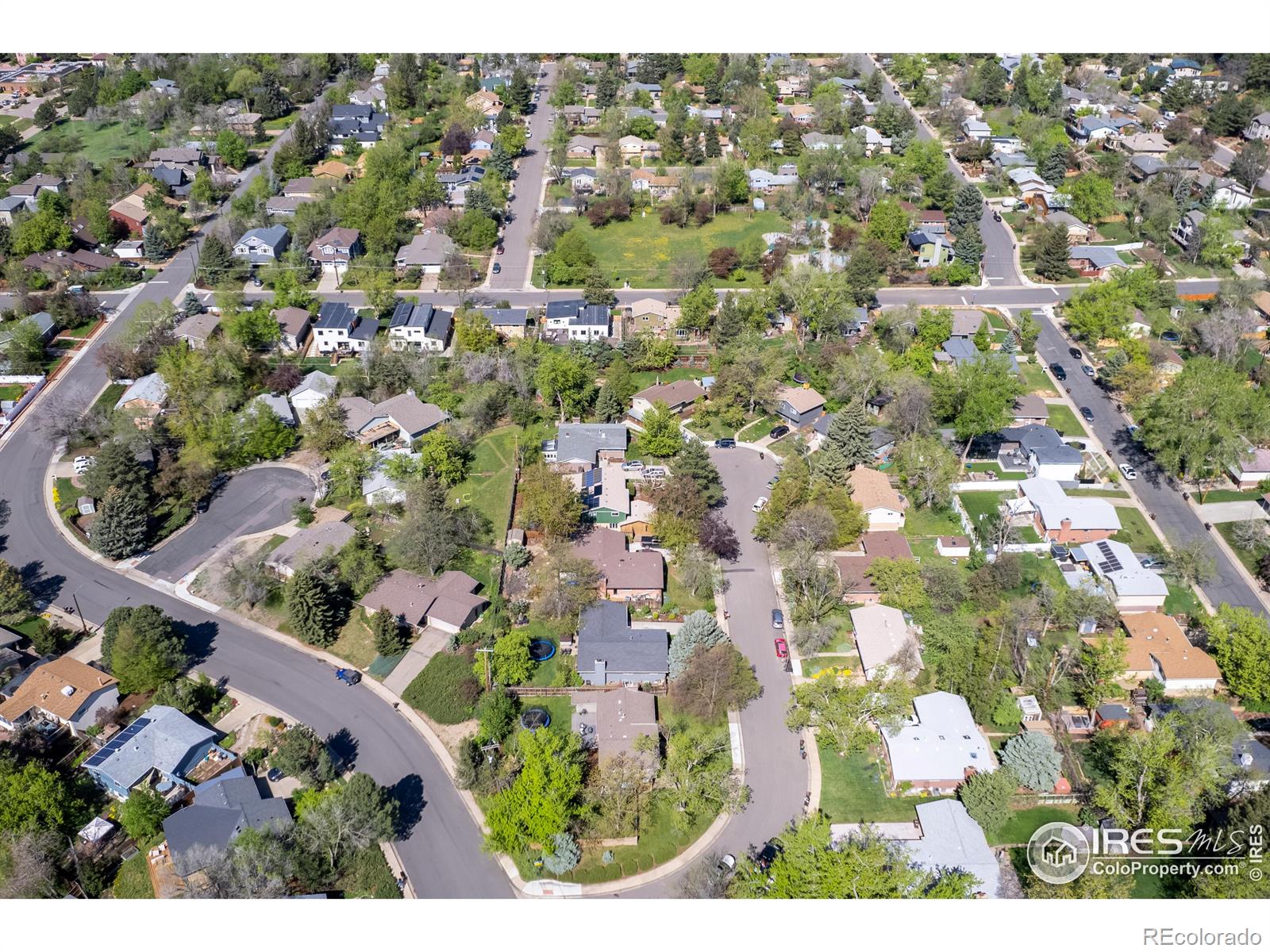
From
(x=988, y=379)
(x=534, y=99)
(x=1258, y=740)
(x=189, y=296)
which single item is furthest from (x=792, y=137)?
(x=1258, y=740)

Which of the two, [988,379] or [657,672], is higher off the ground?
[988,379]

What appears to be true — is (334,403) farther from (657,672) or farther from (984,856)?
(984,856)

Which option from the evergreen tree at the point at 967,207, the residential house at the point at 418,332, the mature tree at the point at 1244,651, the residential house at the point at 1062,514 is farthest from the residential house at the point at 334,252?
the mature tree at the point at 1244,651

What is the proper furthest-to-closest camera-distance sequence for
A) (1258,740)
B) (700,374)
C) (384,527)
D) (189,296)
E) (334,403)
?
(189,296)
(700,374)
(334,403)
(384,527)
(1258,740)

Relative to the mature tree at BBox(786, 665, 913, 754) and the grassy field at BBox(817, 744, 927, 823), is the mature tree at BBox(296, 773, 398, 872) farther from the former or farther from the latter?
the grassy field at BBox(817, 744, 927, 823)

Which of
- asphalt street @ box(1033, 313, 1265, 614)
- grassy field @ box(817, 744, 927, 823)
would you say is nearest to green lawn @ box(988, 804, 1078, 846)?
grassy field @ box(817, 744, 927, 823)

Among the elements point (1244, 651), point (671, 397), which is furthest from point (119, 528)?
point (1244, 651)
